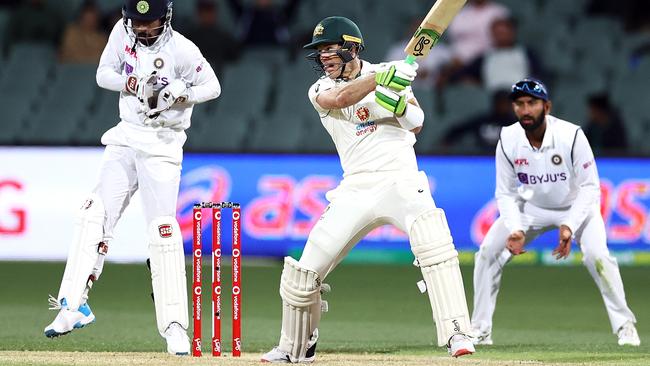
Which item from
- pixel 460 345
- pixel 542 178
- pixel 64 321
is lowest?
pixel 460 345

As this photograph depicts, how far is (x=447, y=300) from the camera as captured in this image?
23.2 ft

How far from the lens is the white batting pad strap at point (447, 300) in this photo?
7.05 meters

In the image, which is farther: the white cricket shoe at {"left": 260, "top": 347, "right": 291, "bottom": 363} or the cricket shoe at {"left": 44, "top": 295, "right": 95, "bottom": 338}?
the cricket shoe at {"left": 44, "top": 295, "right": 95, "bottom": 338}

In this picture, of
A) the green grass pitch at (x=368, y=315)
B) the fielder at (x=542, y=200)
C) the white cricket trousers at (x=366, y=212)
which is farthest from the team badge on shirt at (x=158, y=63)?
the fielder at (x=542, y=200)

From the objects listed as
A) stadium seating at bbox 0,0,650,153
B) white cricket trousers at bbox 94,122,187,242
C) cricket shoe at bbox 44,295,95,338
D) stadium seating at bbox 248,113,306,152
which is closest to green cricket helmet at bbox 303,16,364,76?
white cricket trousers at bbox 94,122,187,242

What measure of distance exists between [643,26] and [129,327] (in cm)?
861

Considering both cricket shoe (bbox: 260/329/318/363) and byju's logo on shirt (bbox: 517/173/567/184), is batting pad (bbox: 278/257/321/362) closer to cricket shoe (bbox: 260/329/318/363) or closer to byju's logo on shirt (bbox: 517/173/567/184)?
cricket shoe (bbox: 260/329/318/363)

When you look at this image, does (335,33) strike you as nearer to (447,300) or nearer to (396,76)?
(396,76)

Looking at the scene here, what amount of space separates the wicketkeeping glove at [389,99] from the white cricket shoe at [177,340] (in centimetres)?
175

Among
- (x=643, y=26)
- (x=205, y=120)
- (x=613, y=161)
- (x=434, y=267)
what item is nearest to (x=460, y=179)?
(x=613, y=161)

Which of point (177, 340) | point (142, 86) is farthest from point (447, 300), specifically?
point (142, 86)

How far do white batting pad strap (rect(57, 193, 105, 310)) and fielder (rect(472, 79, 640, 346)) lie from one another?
100 inches

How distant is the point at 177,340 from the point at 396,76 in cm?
196

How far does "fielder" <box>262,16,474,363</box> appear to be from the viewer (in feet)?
23.3
